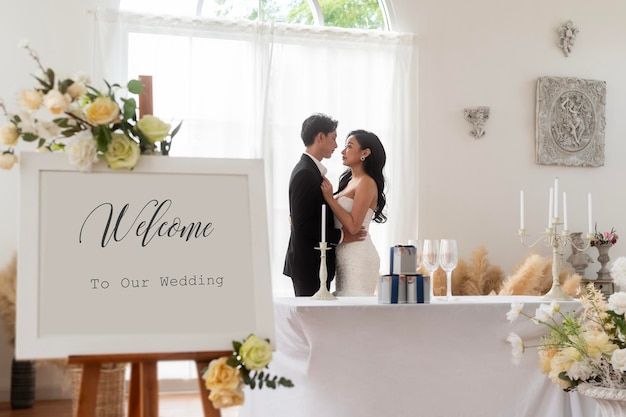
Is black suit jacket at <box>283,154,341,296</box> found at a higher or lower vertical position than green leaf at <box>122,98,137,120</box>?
lower

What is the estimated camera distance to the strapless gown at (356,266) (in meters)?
4.03

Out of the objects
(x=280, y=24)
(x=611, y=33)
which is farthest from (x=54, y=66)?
(x=611, y=33)

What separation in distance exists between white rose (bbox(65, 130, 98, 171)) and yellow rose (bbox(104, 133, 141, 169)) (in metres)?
0.04

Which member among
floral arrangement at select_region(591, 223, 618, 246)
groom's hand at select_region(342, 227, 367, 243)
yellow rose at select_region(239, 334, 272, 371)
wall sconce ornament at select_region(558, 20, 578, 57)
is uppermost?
wall sconce ornament at select_region(558, 20, 578, 57)

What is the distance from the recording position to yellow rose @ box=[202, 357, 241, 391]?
6.68 feet

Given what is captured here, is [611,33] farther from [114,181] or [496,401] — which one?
[114,181]

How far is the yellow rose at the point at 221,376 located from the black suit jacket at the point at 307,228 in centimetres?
199

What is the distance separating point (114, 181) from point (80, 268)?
24 centimetres

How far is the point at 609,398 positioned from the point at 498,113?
431cm

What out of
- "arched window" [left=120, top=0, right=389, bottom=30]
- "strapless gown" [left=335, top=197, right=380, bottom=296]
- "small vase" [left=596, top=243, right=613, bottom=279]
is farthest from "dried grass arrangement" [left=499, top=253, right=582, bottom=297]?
"arched window" [left=120, top=0, right=389, bottom=30]

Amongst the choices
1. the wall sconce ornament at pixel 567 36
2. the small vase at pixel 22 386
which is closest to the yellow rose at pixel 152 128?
the small vase at pixel 22 386

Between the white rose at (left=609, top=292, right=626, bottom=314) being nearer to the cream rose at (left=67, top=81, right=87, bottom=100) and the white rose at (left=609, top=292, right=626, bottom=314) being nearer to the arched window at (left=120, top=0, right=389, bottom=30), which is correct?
the cream rose at (left=67, top=81, right=87, bottom=100)

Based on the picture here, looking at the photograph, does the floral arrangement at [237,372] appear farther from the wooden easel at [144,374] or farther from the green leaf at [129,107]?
the green leaf at [129,107]

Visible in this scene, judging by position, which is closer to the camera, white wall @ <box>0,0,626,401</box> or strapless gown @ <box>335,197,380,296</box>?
strapless gown @ <box>335,197,380,296</box>
